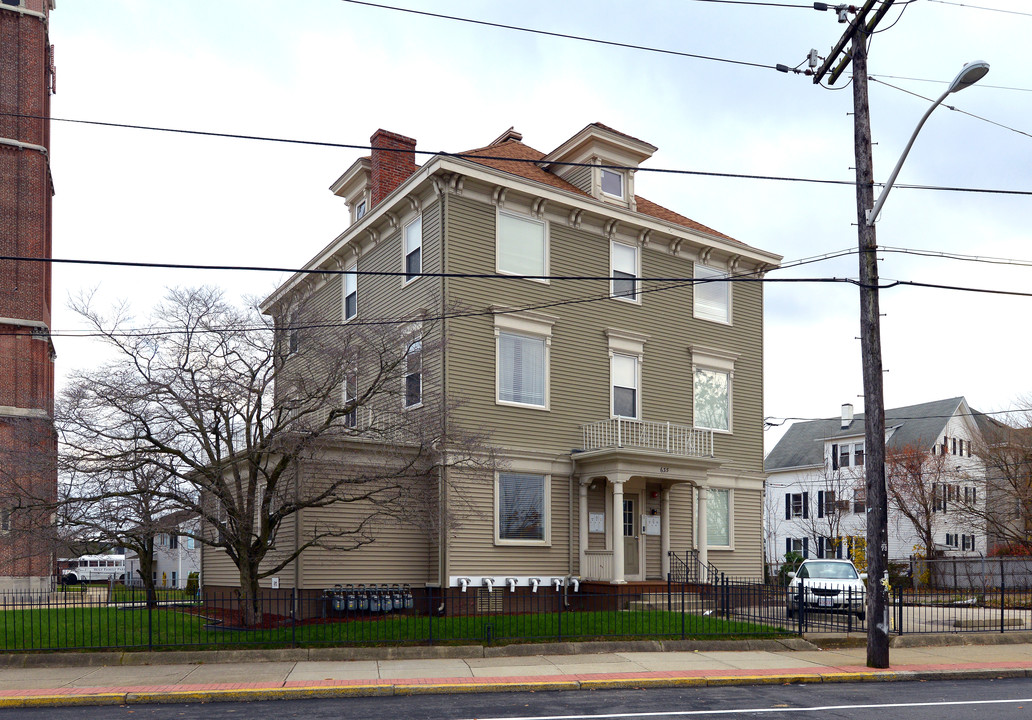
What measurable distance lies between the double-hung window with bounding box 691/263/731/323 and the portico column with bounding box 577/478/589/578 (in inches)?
282

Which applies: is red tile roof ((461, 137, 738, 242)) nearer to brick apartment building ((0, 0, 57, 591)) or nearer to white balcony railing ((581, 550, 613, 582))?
white balcony railing ((581, 550, 613, 582))

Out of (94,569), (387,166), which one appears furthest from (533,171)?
(94,569)

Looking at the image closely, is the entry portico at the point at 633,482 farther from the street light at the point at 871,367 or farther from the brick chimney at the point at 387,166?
the brick chimney at the point at 387,166

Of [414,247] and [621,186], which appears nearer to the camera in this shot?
[414,247]

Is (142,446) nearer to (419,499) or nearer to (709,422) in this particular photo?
(419,499)

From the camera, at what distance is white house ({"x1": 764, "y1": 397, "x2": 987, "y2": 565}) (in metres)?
51.7

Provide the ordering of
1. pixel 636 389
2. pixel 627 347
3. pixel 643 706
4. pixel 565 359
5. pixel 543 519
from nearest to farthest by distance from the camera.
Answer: pixel 643 706
pixel 543 519
pixel 565 359
pixel 627 347
pixel 636 389

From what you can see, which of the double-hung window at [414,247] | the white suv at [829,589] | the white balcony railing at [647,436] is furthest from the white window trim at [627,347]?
the white suv at [829,589]

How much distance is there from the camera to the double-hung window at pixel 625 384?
27094mm

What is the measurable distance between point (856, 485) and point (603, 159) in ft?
118

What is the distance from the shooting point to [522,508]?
24.6 m

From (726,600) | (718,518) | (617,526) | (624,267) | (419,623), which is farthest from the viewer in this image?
(718,518)

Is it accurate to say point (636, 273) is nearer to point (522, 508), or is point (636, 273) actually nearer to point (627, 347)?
point (627, 347)

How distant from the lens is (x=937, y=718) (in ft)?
37.9
